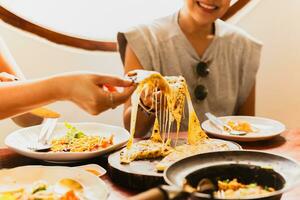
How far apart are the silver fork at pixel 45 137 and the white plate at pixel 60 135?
23 millimetres

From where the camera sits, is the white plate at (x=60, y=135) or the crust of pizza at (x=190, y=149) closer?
the crust of pizza at (x=190, y=149)

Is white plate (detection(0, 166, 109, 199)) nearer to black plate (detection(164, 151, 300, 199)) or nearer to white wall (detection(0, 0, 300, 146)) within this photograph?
black plate (detection(164, 151, 300, 199))

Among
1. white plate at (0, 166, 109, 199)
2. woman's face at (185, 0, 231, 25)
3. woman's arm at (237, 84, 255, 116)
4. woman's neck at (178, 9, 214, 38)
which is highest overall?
woman's face at (185, 0, 231, 25)

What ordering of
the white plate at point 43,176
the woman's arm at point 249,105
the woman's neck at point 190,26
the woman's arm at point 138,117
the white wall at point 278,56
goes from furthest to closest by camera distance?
the white wall at point 278,56 → the woman's arm at point 249,105 → the woman's neck at point 190,26 → the woman's arm at point 138,117 → the white plate at point 43,176

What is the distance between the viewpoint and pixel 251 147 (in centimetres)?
174

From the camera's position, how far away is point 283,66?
3.07 meters

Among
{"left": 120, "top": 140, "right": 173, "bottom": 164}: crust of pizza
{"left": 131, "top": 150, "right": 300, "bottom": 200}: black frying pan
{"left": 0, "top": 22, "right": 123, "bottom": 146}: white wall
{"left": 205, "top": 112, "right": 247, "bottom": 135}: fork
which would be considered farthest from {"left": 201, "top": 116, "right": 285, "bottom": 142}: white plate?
{"left": 0, "top": 22, "right": 123, "bottom": 146}: white wall

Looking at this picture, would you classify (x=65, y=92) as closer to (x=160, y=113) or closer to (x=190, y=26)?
(x=160, y=113)

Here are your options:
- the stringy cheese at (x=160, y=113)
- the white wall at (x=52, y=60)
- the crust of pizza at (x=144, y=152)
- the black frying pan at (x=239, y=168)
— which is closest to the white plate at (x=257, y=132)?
the stringy cheese at (x=160, y=113)

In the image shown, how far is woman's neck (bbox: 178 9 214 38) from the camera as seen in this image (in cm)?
239

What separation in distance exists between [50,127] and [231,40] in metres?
1.20

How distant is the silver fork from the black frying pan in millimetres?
677

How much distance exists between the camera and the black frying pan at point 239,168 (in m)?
1.07

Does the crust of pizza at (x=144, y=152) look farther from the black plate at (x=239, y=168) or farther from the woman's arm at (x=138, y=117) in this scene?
the woman's arm at (x=138, y=117)
